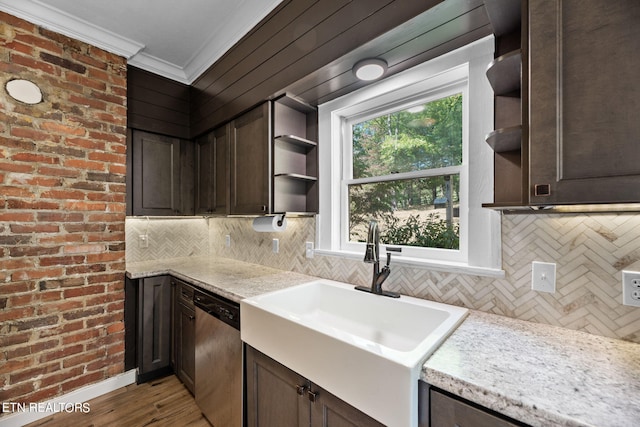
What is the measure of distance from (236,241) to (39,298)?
142 centimetres

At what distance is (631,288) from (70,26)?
3.40 metres

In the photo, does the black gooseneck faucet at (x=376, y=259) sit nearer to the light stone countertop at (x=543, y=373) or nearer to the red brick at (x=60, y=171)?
the light stone countertop at (x=543, y=373)

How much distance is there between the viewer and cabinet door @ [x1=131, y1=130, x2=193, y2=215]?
7.90 feet

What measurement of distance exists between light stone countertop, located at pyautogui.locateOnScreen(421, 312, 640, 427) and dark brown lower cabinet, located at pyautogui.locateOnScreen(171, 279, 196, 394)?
1755 mm

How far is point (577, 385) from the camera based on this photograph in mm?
696

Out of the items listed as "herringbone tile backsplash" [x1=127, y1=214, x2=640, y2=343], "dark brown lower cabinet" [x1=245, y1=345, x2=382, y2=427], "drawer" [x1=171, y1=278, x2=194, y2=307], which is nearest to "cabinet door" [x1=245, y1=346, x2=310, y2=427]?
"dark brown lower cabinet" [x1=245, y1=345, x2=382, y2=427]

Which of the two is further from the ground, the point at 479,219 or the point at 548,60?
the point at 548,60

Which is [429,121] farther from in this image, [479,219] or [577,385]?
[577,385]

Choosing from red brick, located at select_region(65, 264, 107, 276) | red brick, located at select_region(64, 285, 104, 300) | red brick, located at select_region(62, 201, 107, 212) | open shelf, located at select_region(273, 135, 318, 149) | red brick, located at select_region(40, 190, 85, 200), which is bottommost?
red brick, located at select_region(64, 285, 104, 300)

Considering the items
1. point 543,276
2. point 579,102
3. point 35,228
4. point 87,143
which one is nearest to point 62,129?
point 87,143

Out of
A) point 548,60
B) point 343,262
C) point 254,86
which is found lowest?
point 343,262

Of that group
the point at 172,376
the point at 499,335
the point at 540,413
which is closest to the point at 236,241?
the point at 172,376

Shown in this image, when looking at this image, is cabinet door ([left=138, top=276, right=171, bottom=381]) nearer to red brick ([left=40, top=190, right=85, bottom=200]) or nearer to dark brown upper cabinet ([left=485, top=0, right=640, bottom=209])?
red brick ([left=40, top=190, right=85, bottom=200])

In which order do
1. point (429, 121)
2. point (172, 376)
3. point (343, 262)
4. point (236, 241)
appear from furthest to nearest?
1. point (236, 241)
2. point (172, 376)
3. point (343, 262)
4. point (429, 121)
